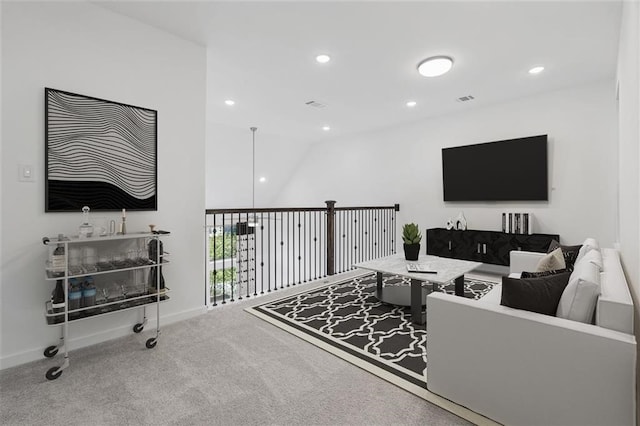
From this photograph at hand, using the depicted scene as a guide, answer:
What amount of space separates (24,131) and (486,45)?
13.6ft

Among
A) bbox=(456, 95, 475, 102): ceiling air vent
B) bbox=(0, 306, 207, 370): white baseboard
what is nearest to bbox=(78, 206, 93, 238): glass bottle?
bbox=(0, 306, 207, 370): white baseboard

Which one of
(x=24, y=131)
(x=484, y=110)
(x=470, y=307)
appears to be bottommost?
(x=470, y=307)

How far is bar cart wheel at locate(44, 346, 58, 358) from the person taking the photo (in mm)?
2264

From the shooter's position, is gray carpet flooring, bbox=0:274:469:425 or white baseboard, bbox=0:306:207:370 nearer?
gray carpet flooring, bbox=0:274:469:425

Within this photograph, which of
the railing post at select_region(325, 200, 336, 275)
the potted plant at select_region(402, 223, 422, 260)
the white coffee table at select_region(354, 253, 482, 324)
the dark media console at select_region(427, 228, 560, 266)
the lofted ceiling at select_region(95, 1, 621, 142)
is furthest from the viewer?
the railing post at select_region(325, 200, 336, 275)

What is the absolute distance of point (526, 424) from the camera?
4.85ft

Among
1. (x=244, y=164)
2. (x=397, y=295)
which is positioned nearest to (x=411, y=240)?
(x=397, y=295)

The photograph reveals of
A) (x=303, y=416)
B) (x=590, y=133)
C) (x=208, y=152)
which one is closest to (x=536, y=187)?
(x=590, y=133)

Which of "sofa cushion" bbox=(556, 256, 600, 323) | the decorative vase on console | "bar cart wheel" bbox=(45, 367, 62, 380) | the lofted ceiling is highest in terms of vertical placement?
the lofted ceiling

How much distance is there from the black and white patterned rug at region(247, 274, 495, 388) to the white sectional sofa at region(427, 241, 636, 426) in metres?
0.38

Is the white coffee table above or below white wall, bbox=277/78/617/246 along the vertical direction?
below

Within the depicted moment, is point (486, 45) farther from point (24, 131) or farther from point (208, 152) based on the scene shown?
point (208, 152)

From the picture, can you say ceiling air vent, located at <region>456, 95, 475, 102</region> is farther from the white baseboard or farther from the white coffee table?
the white baseboard

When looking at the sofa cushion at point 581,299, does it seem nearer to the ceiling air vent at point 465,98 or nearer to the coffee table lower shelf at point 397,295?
the coffee table lower shelf at point 397,295
